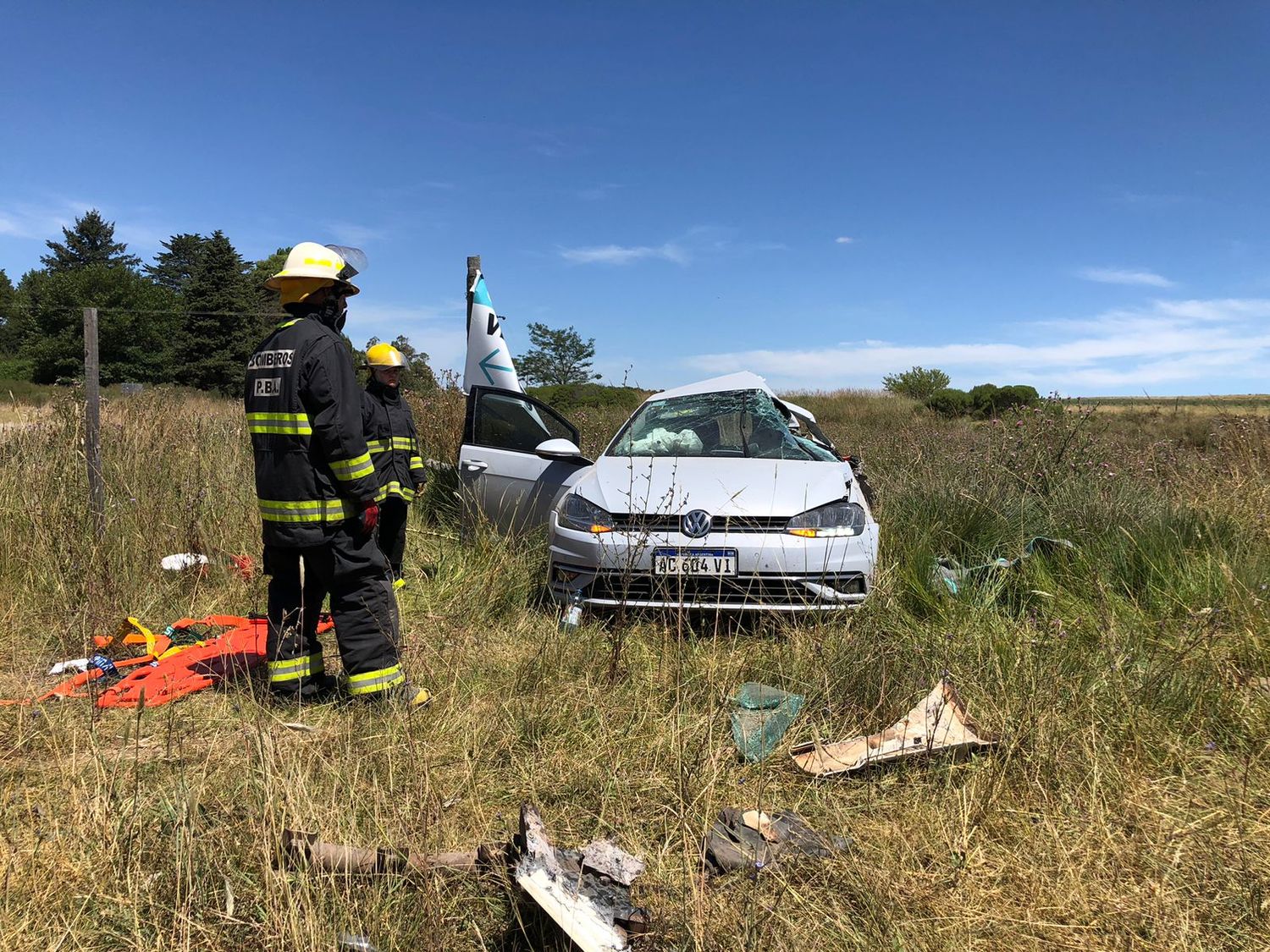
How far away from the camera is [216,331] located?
→ 3975 cm

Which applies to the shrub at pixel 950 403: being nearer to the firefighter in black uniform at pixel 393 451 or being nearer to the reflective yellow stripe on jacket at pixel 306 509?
the firefighter in black uniform at pixel 393 451

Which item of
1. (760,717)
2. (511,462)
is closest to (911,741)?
(760,717)

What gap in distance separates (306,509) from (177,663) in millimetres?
1527

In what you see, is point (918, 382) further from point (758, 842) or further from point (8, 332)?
point (8, 332)

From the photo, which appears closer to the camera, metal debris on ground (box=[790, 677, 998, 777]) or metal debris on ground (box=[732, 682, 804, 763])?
metal debris on ground (box=[790, 677, 998, 777])

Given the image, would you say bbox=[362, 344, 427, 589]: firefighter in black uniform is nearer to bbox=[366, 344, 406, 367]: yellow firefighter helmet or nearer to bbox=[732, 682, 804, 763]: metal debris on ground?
bbox=[366, 344, 406, 367]: yellow firefighter helmet

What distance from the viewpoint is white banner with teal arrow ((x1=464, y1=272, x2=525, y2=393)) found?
656 cm

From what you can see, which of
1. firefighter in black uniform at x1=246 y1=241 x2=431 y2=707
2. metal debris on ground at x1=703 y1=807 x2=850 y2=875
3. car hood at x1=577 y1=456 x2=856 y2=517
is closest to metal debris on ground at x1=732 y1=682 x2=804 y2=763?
metal debris on ground at x1=703 y1=807 x2=850 y2=875

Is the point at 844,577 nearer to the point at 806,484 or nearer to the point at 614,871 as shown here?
the point at 806,484

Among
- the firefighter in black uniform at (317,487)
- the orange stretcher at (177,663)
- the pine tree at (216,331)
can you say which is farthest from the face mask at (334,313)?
the pine tree at (216,331)

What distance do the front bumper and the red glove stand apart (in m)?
1.15

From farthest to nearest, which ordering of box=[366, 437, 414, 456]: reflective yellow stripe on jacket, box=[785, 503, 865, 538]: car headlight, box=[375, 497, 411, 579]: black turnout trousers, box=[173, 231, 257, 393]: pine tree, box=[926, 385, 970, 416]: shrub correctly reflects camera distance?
box=[173, 231, 257, 393]: pine tree < box=[926, 385, 970, 416]: shrub < box=[375, 497, 411, 579]: black turnout trousers < box=[366, 437, 414, 456]: reflective yellow stripe on jacket < box=[785, 503, 865, 538]: car headlight

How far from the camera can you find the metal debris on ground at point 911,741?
8.48ft

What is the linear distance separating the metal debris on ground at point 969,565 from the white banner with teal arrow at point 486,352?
391cm
